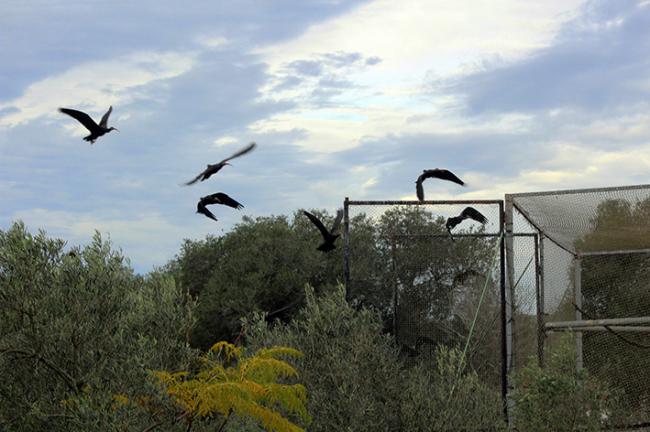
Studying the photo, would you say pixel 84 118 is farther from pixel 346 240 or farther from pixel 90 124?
pixel 346 240

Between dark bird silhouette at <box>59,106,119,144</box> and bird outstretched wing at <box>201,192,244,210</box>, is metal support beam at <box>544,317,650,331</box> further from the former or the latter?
dark bird silhouette at <box>59,106,119,144</box>

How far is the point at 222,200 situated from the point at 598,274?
30.2ft

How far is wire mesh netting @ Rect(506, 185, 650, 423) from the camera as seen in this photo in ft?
50.7

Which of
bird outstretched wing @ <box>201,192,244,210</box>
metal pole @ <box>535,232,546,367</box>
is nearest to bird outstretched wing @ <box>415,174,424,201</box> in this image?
metal pole @ <box>535,232,546,367</box>

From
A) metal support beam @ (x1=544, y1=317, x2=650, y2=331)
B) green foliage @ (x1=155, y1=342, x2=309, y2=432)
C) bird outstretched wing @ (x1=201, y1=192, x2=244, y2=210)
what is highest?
bird outstretched wing @ (x1=201, y1=192, x2=244, y2=210)

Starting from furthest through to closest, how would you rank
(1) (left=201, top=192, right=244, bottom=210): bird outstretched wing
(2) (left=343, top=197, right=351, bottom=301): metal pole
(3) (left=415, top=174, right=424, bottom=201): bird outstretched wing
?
1. (2) (left=343, top=197, right=351, bottom=301): metal pole
2. (3) (left=415, top=174, right=424, bottom=201): bird outstretched wing
3. (1) (left=201, top=192, right=244, bottom=210): bird outstretched wing

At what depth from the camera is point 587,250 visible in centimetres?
1766

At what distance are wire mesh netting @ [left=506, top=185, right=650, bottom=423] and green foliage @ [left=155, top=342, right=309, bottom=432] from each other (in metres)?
Answer: 5.31

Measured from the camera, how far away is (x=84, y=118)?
1277 centimetres

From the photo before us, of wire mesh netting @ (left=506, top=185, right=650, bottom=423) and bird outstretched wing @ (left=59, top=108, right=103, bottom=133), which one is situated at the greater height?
bird outstretched wing @ (left=59, top=108, right=103, bottom=133)

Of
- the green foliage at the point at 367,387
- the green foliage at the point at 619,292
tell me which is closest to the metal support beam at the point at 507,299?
the green foliage at the point at 367,387

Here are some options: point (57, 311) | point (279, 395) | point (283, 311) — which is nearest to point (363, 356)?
point (279, 395)

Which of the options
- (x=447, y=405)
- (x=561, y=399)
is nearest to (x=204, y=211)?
(x=447, y=405)

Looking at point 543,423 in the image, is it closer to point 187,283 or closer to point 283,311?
point 283,311
